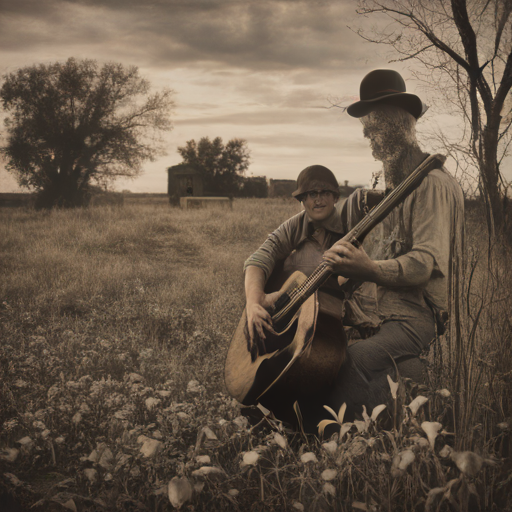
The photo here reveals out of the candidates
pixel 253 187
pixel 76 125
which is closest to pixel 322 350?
pixel 76 125

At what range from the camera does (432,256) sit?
7.77 ft

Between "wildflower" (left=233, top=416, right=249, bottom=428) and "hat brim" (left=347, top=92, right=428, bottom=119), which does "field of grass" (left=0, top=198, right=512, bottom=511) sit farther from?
"hat brim" (left=347, top=92, right=428, bottom=119)

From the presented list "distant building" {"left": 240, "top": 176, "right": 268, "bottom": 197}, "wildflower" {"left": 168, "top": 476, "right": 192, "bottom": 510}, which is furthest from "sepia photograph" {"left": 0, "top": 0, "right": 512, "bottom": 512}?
"distant building" {"left": 240, "top": 176, "right": 268, "bottom": 197}

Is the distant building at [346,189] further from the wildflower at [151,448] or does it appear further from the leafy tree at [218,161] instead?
the wildflower at [151,448]

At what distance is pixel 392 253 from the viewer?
263 cm

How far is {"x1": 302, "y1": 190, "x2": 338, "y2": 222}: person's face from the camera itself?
9.00 ft

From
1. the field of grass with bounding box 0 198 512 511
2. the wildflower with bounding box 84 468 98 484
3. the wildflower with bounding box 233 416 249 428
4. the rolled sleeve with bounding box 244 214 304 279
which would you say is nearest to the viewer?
the field of grass with bounding box 0 198 512 511

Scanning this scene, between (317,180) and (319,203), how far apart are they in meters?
0.16

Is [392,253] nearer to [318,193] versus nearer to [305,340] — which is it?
[318,193]

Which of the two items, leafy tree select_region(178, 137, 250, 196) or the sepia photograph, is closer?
the sepia photograph

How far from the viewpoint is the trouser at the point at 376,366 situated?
2.44 meters

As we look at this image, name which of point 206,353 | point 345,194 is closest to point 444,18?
point 345,194

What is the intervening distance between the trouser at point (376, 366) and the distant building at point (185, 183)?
12.0 feet

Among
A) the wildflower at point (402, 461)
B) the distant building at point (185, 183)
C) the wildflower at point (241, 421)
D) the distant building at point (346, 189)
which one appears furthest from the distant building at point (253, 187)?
the wildflower at point (402, 461)
